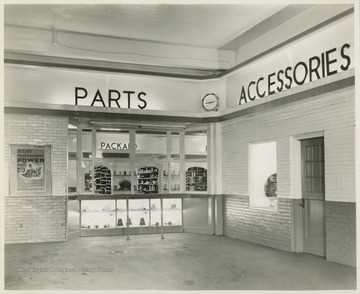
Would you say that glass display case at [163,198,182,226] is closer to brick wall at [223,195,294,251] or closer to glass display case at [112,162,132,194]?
glass display case at [112,162,132,194]

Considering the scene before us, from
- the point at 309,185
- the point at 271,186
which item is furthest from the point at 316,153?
the point at 271,186

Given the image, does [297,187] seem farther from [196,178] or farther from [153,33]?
[153,33]

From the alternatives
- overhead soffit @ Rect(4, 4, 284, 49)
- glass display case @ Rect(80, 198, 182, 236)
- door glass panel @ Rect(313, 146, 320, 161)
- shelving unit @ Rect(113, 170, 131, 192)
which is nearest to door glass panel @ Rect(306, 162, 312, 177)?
door glass panel @ Rect(313, 146, 320, 161)

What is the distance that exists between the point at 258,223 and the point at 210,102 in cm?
383

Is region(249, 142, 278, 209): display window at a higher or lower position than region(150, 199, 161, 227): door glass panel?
higher

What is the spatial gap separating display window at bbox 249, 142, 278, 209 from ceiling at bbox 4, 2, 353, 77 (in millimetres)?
2543

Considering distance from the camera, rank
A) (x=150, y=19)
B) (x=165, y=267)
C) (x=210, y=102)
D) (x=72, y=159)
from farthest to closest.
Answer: (x=210, y=102) < (x=72, y=159) < (x=150, y=19) < (x=165, y=267)

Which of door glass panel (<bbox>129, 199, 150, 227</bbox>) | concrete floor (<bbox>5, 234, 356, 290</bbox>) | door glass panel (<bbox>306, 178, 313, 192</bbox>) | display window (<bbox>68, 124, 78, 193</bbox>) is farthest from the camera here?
door glass panel (<bbox>129, 199, 150, 227</bbox>)

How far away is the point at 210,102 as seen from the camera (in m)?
12.0

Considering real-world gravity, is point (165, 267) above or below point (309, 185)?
below

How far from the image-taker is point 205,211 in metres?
11.9

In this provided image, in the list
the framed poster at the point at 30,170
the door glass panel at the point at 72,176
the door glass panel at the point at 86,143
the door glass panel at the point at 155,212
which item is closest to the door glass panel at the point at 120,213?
the door glass panel at the point at 155,212

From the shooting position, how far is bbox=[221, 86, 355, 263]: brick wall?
297 inches

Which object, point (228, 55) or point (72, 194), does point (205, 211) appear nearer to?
point (72, 194)
